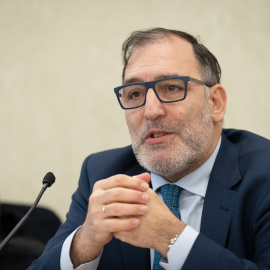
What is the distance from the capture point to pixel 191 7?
235cm

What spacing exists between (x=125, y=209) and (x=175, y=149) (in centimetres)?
41

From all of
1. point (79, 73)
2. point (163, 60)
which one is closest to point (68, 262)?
point (163, 60)

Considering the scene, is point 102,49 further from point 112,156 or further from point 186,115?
point 186,115

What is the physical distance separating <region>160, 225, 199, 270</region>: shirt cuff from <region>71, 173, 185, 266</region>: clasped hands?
1.0 inches

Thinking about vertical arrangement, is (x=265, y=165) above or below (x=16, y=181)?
above

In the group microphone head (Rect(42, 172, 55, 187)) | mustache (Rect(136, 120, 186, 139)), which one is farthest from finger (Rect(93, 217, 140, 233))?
mustache (Rect(136, 120, 186, 139))

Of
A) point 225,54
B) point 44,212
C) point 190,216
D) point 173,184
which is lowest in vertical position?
point 44,212

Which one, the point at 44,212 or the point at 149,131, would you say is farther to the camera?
the point at 44,212

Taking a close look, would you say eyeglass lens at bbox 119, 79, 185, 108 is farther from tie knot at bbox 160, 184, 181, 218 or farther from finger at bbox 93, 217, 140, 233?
finger at bbox 93, 217, 140, 233


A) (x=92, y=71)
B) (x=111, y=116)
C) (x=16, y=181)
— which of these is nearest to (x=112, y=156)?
(x=111, y=116)

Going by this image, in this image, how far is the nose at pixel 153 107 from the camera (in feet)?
4.43

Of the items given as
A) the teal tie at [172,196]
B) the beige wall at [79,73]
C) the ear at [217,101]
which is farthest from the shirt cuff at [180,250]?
the beige wall at [79,73]

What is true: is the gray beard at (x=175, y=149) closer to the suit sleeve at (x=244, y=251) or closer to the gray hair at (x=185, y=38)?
the gray hair at (x=185, y=38)

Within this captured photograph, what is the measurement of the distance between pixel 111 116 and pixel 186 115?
1246mm
